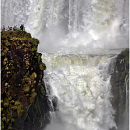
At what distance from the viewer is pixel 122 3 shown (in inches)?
834

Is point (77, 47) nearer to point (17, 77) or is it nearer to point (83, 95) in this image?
point (83, 95)

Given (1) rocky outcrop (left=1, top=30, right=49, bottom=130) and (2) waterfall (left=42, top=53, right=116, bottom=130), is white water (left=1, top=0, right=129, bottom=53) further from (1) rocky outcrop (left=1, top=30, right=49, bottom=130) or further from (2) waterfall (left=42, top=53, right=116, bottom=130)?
(1) rocky outcrop (left=1, top=30, right=49, bottom=130)

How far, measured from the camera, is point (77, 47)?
19328 mm

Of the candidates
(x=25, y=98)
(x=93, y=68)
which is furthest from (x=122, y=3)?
(x=25, y=98)

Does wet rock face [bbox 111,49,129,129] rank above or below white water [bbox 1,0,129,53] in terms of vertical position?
below

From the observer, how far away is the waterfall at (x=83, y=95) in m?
11.1

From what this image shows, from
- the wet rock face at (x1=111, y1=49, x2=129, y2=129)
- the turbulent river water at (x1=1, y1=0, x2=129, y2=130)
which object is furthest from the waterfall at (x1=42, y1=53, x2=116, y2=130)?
the wet rock face at (x1=111, y1=49, x2=129, y2=129)

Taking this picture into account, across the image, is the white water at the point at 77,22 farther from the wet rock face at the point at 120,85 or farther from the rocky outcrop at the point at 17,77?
the rocky outcrop at the point at 17,77

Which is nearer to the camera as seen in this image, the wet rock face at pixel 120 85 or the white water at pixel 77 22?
the wet rock face at pixel 120 85

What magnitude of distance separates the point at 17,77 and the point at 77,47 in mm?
11758

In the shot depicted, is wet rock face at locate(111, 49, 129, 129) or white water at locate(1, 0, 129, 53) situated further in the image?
white water at locate(1, 0, 129, 53)

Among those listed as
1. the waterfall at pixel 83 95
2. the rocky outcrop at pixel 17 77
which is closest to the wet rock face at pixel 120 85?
the waterfall at pixel 83 95

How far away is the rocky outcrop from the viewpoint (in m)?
7.51

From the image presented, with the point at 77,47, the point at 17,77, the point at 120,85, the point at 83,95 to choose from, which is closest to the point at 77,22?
the point at 77,47
